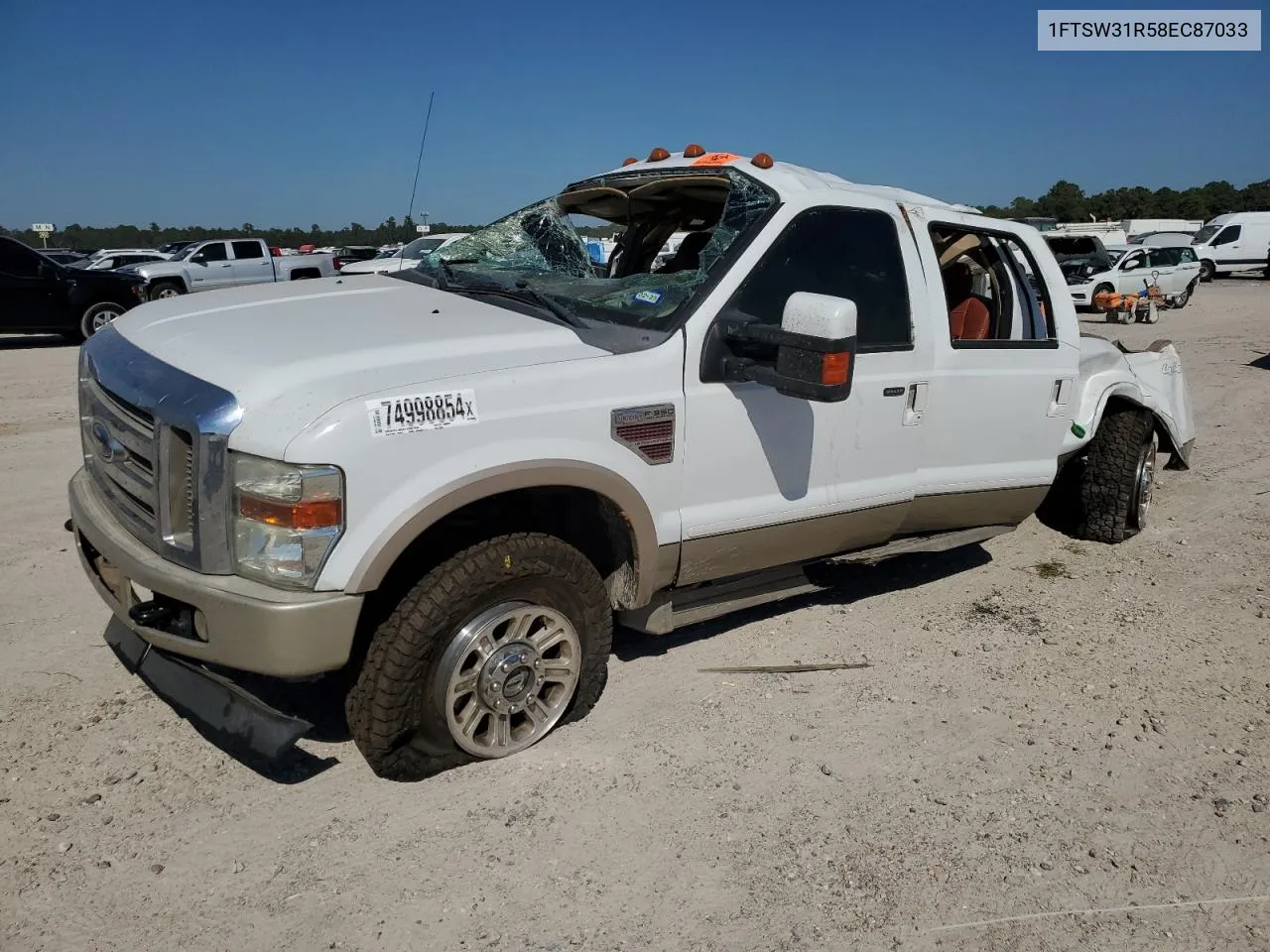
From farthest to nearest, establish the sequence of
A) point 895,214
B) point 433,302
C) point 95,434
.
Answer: point 895,214, point 433,302, point 95,434

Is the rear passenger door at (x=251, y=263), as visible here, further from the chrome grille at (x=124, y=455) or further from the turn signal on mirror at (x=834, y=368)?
the turn signal on mirror at (x=834, y=368)

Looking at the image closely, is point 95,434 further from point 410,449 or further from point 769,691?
point 769,691

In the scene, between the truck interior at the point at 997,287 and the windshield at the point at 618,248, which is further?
the truck interior at the point at 997,287

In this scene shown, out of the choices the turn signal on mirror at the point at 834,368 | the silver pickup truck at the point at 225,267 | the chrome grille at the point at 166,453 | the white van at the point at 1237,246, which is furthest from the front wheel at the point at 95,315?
the white van at the point at 1237,246

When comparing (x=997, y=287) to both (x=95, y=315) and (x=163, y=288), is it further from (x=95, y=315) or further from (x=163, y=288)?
(x=163, y=288)

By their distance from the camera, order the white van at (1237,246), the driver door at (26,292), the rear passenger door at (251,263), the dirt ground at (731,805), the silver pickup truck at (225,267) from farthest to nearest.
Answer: the white van at (1237,246), the rear passenger door at (251,263), the silver pickup truck at (225,267), the driver door at (26,292), the dirt ground at (731,805)

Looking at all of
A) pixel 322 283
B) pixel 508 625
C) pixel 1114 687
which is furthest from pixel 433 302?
pixel 1114 687

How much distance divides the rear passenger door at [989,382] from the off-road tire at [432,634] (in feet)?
6.13

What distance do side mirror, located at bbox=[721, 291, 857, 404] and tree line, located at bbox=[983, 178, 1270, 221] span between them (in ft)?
211

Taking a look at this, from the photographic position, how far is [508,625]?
3.22 metres

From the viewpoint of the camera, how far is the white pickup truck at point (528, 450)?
9.08 feet

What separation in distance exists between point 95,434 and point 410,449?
52.5 inches

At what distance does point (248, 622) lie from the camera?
2713 millimetres

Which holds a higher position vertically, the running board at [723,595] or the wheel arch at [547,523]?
the wheel arch at [547,523]
